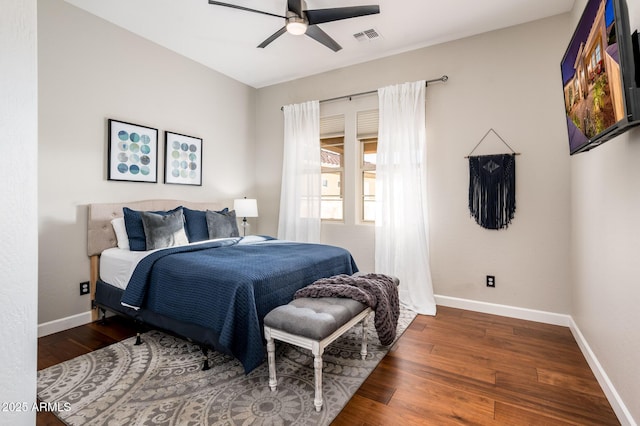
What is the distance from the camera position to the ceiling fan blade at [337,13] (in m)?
2.45

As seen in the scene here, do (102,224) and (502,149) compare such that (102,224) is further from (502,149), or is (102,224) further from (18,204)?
(502,149)

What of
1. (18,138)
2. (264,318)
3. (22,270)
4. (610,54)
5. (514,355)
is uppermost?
(610,54)

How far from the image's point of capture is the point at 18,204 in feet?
2.60

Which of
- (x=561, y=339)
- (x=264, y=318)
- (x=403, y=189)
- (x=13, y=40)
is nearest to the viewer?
(x=13, y=40)

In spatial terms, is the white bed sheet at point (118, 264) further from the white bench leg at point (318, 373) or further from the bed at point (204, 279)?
the white bench leg at point (318, 373)

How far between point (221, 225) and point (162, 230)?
769 millimetres

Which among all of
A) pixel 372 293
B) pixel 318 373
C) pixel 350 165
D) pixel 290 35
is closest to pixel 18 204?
pixel 318 373

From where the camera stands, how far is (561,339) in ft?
8.81

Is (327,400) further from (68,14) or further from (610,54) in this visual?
(68,14)

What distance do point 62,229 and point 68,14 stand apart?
1.98 meters

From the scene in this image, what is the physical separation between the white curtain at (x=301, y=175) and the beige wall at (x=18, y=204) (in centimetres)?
357

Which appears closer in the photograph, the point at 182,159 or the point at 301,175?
the point at 182,159

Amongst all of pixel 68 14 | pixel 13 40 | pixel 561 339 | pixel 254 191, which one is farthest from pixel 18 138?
pixel 254 191

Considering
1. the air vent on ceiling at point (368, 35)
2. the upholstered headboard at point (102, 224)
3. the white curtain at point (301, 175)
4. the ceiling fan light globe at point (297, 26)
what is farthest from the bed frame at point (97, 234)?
the air vent on ceiling at point (368, 35)
